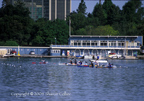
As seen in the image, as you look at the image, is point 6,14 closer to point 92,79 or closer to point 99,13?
point 99,13

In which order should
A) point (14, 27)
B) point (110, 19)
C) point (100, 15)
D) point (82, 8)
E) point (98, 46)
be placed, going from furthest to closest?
point (82, 8) → point (100, 15) → point (110, 19) → point (14, 27) → point (98, 46)

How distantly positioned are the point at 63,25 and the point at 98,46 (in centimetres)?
2073

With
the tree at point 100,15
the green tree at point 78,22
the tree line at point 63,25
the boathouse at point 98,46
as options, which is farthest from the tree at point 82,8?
the boathouse at point 98,46

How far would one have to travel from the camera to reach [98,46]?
347 feet

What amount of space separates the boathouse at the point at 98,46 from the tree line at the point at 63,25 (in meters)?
5.61

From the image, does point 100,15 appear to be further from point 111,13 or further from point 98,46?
point 98,46

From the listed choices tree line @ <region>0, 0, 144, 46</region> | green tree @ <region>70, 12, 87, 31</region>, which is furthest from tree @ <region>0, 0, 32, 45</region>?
green tree @ <region>70, 12, 87, 31</region>

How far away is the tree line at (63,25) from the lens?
118 meters

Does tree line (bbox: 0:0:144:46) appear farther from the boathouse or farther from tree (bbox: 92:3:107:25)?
the boathouse

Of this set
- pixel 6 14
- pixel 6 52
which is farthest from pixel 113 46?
pixel 6 14

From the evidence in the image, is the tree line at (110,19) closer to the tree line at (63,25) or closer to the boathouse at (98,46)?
the tree line at (63,25)

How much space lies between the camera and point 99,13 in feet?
542

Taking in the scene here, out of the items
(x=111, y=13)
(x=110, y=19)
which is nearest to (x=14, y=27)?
(x=110, y=19)

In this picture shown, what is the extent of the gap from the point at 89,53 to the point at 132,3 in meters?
71.9
